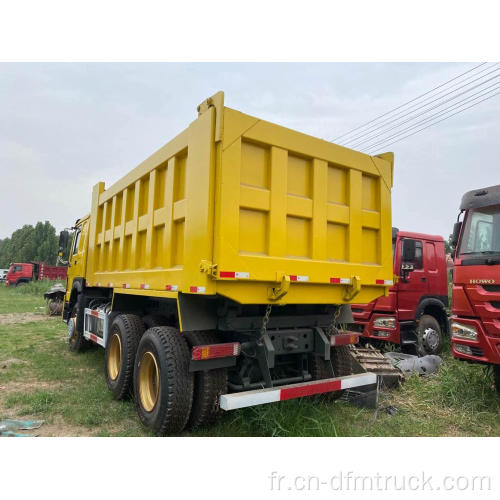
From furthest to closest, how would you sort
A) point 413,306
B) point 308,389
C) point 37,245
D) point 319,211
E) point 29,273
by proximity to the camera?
point 37,245 → point 29,273 → point 413,306 → point 319,211 → point 308,389

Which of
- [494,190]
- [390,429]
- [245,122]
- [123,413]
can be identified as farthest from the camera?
[494,190]

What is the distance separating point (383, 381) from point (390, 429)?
1308 mm

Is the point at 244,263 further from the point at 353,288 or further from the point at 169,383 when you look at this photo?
the point at 353,288

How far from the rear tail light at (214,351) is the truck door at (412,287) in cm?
457

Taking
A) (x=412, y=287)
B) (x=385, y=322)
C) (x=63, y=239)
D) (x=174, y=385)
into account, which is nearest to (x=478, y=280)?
(x=385, y=322)

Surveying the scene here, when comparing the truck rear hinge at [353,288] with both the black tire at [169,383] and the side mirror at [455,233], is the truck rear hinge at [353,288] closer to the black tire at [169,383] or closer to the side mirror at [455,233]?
the black tire at [169,383]

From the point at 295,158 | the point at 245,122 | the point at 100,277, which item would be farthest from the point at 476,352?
the point at 100,277

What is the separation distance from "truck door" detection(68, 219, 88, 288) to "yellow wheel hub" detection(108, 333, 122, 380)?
2.59 m

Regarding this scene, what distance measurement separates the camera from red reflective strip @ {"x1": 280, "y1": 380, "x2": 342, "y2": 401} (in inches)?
138

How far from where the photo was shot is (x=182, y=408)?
3465 mm

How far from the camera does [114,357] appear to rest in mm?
5180

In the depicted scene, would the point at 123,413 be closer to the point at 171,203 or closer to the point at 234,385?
the point at 234,385

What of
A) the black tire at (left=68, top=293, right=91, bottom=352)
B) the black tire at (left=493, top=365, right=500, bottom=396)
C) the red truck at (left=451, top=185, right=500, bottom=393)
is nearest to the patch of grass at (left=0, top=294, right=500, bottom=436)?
the black tire at (left=493, top=365, right=500, bottom=396)

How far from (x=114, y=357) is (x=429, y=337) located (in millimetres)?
5667
